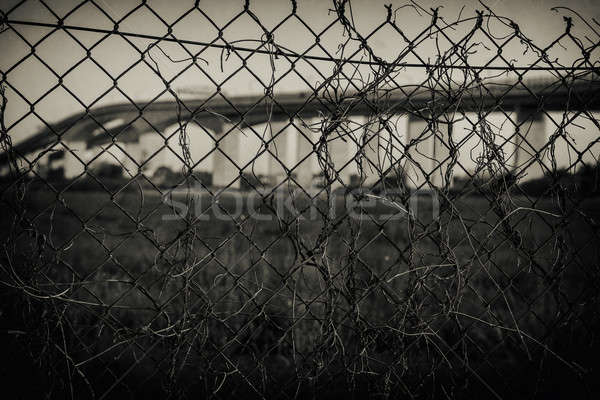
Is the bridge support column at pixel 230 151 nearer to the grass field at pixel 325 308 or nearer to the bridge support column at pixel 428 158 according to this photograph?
the grass field at pixel 325 308

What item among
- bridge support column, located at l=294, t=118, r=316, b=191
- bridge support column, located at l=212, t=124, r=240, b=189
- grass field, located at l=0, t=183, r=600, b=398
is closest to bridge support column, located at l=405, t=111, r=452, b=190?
grass field, located at l=0, t=183, r=600, b=398

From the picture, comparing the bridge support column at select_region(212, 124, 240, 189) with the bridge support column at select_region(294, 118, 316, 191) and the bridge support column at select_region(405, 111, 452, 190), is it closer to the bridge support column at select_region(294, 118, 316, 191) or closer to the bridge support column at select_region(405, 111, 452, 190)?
the bridge support column at select_region(294, 118, 316, 191)

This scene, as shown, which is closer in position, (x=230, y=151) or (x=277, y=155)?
(x=277, y=155)

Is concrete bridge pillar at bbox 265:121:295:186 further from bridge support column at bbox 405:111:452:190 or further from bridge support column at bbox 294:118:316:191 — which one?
bridge support column at bbox 405:111:452:190

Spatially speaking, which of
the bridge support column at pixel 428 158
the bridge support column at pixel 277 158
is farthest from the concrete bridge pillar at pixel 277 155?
the bridge support column at pixel 428 158

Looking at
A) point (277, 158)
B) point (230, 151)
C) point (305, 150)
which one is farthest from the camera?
point (305, 150)

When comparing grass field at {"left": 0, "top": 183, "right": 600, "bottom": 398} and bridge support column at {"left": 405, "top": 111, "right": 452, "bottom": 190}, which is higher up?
bridge support column at {"left": 405, "top": 111, "right": 452, "bottom": 190}

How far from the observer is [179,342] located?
121 cm

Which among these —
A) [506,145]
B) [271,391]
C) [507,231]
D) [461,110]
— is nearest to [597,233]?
[507,231]

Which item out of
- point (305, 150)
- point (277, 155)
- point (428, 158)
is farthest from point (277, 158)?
point (305, 150)

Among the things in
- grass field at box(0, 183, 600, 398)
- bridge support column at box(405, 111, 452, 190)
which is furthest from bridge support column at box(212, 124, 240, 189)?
bridge support column at box(405, 111, 452, 190)

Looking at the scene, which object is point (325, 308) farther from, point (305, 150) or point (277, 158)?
point (305, 150)

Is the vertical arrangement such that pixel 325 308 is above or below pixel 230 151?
below

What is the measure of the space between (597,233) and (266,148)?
1.19 metres
